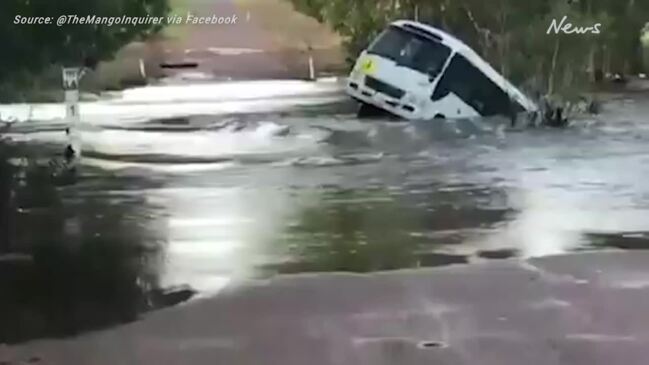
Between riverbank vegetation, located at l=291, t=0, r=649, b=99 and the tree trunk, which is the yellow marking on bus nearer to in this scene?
riverbank vegetation, located at l=291, t=0, r=649, b=99

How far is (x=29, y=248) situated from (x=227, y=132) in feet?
3.33

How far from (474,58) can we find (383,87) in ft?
1.13

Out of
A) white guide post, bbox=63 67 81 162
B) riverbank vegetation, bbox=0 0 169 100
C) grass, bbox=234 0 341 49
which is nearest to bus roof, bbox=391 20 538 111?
grass, bbox=234 0 341 49

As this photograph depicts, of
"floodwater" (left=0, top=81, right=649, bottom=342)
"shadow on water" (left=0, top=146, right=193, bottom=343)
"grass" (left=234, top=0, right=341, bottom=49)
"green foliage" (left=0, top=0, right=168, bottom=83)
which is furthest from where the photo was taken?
"grass" (left=234, top=0, right=341, bottom=49)

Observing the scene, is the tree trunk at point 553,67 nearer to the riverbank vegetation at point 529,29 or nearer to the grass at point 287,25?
the riverbank vegetation at point 529,29

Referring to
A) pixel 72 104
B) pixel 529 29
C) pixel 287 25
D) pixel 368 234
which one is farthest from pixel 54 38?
pixel 529 29

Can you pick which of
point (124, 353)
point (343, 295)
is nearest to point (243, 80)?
point (343, 295)

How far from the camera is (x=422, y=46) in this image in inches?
138

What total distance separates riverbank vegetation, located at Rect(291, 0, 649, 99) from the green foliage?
573 millimetres

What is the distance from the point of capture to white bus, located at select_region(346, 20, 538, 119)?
3.45 metres

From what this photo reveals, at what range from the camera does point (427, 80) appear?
3516 mm

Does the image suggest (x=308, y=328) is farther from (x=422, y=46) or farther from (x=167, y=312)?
(x=422, y=46)

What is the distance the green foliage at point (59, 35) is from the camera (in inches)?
120

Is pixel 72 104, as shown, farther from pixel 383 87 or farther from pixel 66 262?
pixel 383 87
